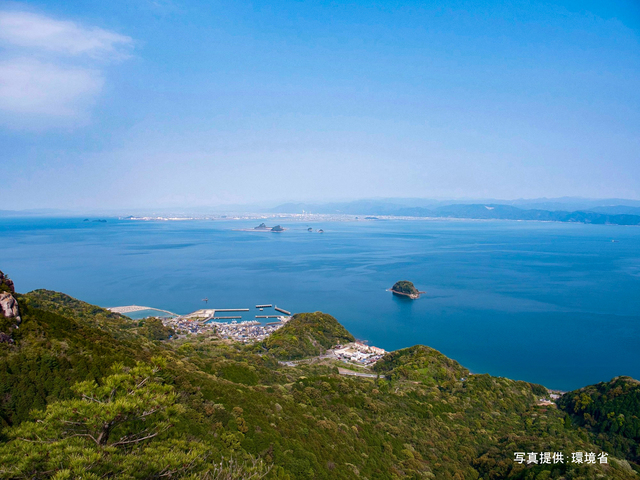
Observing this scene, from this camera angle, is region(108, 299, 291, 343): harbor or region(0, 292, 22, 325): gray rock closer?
region(0, 292, 22, 325): gray rock

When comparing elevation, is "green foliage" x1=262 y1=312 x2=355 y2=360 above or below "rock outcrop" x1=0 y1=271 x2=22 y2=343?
below

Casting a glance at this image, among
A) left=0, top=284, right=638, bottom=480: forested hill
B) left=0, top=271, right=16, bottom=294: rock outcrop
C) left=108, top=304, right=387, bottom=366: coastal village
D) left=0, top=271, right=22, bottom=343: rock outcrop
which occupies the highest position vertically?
left=0, top=271, right=16, bottom=294: rock outcrop

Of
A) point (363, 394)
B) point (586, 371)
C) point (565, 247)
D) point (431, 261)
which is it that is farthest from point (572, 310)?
point (565, 247)

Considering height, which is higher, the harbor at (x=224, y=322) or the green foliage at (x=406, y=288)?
the green foliage at (x=406, y=288)

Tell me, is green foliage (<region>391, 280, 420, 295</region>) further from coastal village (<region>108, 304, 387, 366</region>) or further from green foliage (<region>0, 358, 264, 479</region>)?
green foliage (<region>0, 358, 264, 479</region>)

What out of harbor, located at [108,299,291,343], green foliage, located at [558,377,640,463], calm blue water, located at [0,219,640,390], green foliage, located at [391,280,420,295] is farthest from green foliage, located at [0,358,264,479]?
green foliage, located at [391,280,420,295]

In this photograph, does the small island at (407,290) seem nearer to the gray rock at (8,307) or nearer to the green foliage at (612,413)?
the green foliage at (612,413)

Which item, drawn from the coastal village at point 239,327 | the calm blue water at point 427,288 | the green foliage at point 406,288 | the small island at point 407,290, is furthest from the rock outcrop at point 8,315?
the green foliage at point 406,288
